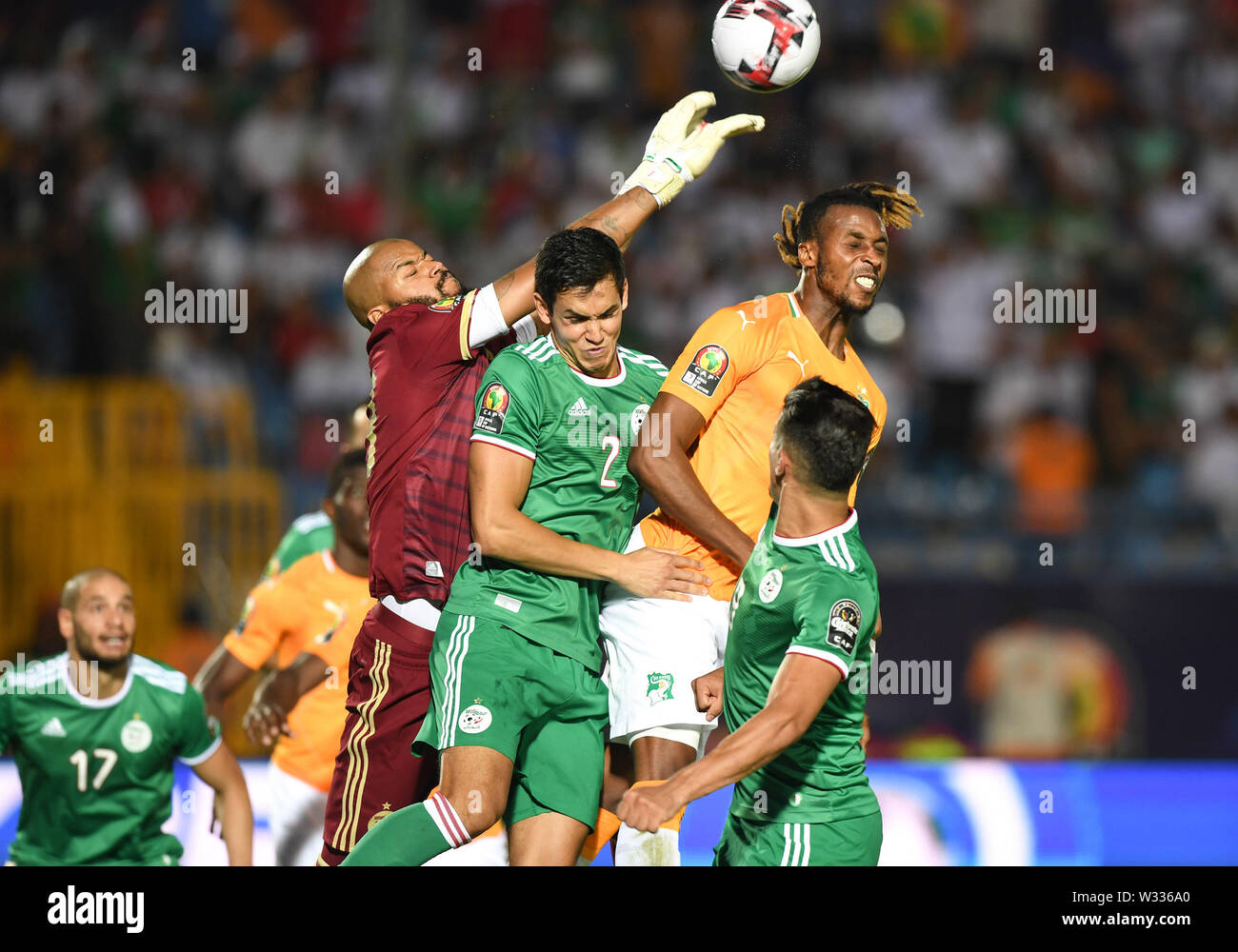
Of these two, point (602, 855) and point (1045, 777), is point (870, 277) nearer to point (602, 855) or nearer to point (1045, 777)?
point (1045, 777)

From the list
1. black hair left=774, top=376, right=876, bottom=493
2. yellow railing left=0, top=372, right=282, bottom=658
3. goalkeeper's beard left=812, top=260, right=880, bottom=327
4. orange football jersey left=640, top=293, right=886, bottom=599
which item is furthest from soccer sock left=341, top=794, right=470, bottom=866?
yellow railing left=0, top=372, right=282, bottom=658

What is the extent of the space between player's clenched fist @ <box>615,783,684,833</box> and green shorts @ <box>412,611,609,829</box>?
88 centimetres

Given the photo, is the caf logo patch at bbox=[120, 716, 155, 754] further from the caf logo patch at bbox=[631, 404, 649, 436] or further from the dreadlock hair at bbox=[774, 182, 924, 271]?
the dreadlock hair at bbox=[774, 182, 924, 271]

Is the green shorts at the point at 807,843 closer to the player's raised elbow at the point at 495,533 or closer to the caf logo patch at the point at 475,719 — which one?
the caf logo patch at the point at 475,719

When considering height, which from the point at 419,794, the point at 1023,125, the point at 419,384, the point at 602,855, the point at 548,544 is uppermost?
the point at 1023,125

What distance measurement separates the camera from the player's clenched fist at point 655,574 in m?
4.84

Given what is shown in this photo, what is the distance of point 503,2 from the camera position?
534 inches

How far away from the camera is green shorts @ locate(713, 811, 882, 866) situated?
439 cm

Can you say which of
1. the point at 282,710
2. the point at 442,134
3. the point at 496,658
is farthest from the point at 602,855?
the point at 442,134

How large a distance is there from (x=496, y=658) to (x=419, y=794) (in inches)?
30.2

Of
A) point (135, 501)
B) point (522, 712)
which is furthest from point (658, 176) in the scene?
point (135, 501)

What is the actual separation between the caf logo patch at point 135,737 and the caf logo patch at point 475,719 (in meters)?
1.82

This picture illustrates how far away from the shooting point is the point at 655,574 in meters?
4.85

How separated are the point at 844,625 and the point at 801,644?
0.41ft
